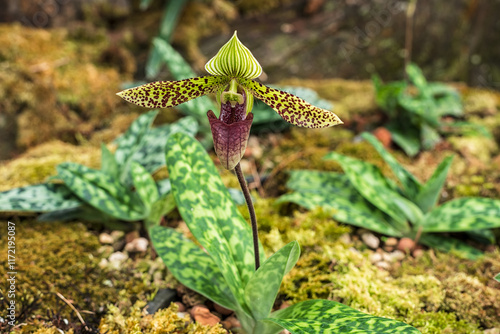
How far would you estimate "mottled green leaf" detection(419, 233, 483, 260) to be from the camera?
1901mm

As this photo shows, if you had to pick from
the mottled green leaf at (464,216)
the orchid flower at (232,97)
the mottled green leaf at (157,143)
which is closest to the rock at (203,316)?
the orchid flower at (232,97)

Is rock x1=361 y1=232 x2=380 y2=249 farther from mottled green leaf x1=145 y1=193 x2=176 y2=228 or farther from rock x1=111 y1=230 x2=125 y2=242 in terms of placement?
rock x1=111 y1=230 x2=125 y2=242

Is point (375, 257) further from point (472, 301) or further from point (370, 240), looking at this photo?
point (472, 301)

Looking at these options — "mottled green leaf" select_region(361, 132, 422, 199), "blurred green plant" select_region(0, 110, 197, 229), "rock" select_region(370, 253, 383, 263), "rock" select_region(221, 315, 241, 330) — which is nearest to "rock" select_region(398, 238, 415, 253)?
"rock" select_region(370, 253, 383, 263)

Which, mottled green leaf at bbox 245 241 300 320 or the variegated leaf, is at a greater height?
the variegated leaf

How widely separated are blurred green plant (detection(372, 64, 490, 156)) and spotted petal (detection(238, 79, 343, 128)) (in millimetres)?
1706

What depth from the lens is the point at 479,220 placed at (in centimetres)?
184

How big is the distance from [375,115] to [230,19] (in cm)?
187

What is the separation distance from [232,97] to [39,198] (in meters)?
1.20

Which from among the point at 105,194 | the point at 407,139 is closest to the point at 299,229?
the point at 105,194

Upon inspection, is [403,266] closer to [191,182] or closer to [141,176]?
[191,182]

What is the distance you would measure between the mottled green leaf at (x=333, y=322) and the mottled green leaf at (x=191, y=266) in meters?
0.28

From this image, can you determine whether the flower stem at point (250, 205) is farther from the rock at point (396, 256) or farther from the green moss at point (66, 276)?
the rock at point (396, 256)

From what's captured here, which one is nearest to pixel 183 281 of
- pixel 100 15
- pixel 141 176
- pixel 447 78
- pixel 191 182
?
pixel 191 182
